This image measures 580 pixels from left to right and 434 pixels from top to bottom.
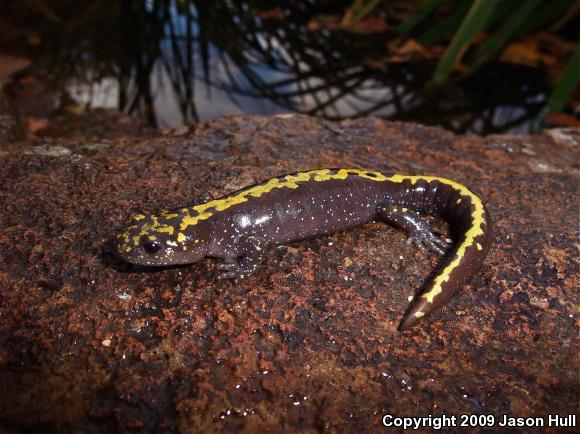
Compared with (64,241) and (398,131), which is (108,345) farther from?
(398,131)

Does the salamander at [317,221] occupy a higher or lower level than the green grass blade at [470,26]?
lower

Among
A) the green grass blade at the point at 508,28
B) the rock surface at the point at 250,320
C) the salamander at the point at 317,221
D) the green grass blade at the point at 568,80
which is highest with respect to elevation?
the green grass blade at the point at 508,28

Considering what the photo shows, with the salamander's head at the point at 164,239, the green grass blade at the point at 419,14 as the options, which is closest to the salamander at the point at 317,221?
the salamander's head at the point at 164,239

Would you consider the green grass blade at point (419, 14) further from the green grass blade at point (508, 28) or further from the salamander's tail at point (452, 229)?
the salamander's tail at point (452, 229)

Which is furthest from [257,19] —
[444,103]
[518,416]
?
[518,416]

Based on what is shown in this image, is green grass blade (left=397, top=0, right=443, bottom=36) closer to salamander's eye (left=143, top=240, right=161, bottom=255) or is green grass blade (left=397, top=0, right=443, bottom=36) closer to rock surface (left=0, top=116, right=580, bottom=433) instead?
rock surface (left=0, top=116, right=580, bottom=433)

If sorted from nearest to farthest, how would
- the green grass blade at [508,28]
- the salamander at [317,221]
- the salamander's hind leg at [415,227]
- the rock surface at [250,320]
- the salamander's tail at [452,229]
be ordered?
the rock surface at [250,320]
the salamander's tail at [452,229]
the salamander at [317,221]
the salamander's hind leg at [415,227]
the green grass blade at [508,28]

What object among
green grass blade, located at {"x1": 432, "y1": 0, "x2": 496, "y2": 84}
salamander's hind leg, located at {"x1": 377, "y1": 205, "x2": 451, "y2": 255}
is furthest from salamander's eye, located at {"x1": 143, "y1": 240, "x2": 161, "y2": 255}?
green grass blade, located at {"x1": 432, "y1": 0, "x2": 496, "y2": 84}

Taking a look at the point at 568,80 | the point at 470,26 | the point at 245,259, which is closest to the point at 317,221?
the point at 245,259
